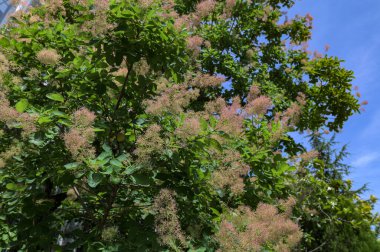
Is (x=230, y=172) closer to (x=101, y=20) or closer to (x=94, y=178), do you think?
(x=94, y=178)

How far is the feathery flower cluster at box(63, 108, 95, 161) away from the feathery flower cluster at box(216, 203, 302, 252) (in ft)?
3.36

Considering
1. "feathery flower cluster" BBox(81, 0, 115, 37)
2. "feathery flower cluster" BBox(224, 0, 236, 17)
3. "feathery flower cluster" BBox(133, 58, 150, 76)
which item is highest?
"feathery flower cluster" BBox(224, 0, 236, 17)

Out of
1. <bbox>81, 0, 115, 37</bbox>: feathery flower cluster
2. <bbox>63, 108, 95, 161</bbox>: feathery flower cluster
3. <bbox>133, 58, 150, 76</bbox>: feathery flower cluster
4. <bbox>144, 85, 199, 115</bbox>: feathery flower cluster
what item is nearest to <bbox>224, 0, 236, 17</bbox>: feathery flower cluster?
<bbox>144, 85, 199, 115</bbox>: feathery flower cluster

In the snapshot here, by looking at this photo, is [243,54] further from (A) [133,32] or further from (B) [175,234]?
(B) [175,234]

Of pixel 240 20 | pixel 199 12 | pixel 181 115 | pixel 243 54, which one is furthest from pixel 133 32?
pixel 240 20

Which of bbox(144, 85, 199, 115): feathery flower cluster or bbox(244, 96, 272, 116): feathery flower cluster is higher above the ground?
bbox(144, 85, 199, 115): feathery flower cluster

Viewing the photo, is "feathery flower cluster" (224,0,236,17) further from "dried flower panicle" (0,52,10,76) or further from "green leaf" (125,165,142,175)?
"green leaf" (125,165,142,175)

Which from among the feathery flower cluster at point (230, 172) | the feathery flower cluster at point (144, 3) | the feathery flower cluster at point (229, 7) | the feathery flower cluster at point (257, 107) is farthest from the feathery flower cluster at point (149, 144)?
the feathery flower cluster at point (229, 7)

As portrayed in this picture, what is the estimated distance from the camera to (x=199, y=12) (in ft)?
17.1

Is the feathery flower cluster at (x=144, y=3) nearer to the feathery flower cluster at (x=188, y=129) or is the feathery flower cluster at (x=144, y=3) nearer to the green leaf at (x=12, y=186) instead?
the feathery flower cluster at (x=188, y=129)

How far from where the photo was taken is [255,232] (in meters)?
2.42

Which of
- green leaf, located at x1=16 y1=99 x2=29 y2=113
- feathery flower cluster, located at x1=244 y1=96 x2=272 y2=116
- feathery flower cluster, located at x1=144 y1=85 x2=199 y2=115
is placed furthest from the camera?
feathery flower cluster, located at x1=244 y1=96 x2=272 y2=116

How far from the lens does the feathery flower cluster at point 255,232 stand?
233 cm

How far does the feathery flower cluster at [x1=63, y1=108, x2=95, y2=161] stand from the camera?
222cm
